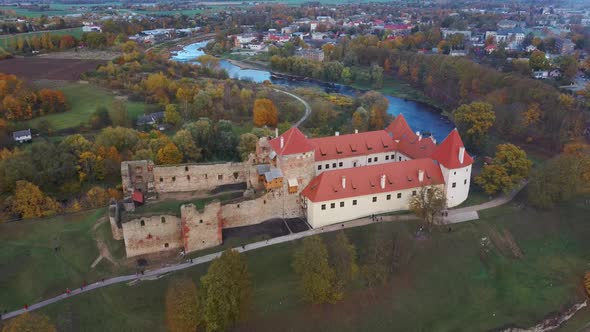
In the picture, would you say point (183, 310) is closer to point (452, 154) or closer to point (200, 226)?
point (200, 226)

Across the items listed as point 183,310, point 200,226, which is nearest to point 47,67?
point 200,226

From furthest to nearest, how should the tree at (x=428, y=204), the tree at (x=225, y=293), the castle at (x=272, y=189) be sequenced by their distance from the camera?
the tree at (x=428, y=204)
the castle at (x=272, y=189)
the tree at (x=225, y=293)

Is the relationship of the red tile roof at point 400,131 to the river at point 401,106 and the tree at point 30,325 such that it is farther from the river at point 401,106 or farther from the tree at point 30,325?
the tree at point 30,325

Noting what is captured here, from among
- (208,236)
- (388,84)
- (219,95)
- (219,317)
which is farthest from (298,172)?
(388,84)

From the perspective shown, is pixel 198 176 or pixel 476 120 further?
pixel 476 120

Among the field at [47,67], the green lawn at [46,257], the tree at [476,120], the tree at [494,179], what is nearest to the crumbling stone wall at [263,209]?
the green lawn at [46,257]

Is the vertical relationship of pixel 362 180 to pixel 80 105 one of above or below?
above

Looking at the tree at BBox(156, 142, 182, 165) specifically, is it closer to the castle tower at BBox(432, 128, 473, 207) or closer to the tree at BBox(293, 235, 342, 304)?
the tree at BBox(293, 235, 342, 304)

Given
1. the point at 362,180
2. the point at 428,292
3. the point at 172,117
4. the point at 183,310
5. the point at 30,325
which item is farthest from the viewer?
the point at 172,117
